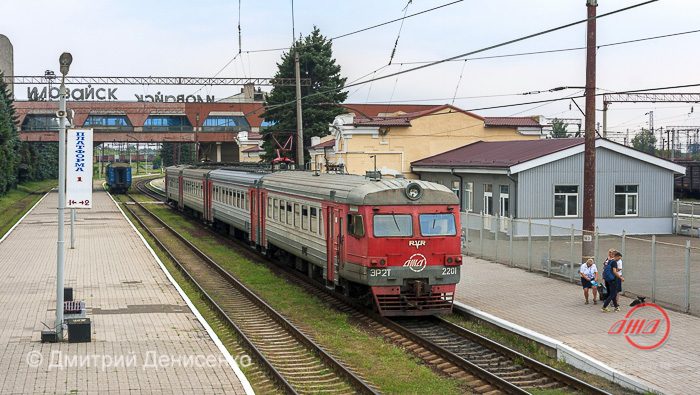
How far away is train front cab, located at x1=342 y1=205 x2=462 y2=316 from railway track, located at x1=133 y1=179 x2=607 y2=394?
0.47 m

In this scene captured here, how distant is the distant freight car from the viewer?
7931 centimetres

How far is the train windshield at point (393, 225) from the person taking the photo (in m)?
17.3

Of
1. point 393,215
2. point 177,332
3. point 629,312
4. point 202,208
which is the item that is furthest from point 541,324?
point 202,208

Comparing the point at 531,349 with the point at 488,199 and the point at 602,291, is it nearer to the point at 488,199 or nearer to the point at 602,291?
the point at 602,291

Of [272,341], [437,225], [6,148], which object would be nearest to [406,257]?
[437,225]

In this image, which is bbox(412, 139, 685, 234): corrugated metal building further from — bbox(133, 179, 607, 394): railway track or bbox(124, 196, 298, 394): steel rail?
bbox(133, 179, 607, 394): railway track

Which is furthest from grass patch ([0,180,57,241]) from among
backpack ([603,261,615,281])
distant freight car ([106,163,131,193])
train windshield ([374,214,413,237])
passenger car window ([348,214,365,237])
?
backpack ([603,261,615,281])

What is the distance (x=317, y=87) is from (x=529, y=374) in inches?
2048

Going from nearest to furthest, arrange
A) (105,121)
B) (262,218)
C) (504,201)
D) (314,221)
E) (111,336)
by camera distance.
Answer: (111,336) → (314,221) → (262,218) → (504,201) → (105,121)

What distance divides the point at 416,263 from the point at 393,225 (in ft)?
2.87

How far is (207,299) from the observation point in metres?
20.5

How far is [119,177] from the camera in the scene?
79.8 m

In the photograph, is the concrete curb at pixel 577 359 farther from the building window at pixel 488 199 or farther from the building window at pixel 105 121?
the building window at pixel 105 121

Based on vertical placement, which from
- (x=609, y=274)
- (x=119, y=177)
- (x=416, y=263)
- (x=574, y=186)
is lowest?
(x=609, y=274)
